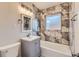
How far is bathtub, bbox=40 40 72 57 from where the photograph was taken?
4.47ft

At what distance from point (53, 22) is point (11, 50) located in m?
0.70

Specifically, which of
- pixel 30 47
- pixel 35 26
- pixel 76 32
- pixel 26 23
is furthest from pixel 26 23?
pixel 76 32

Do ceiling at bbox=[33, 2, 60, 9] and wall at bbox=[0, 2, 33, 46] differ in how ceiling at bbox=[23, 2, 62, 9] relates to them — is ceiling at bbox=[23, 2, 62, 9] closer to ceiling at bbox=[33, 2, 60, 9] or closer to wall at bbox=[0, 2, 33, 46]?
ceiling at bbox=[33, 2, 60, 9]

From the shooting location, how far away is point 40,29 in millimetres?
1412

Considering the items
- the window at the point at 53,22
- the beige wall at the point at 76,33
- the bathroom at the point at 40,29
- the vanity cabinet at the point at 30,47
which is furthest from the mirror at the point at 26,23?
the beige wall at the point at 76,33

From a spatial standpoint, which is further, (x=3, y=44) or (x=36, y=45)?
(x=36, y=45)

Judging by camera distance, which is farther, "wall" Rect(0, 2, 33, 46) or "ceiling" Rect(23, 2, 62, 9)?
"ceiling" Rect(23, 2, 62, 9)

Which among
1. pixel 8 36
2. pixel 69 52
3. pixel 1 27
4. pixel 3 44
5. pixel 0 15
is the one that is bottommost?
pixel 69 52

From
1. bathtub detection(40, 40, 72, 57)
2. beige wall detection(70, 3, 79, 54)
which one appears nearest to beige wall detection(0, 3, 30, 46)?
bathtub detection(40, 40, 72, 57)

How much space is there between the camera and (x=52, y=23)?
1.40 metres

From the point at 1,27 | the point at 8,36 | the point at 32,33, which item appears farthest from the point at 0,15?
the point at 32,33

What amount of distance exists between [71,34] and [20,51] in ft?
2.45

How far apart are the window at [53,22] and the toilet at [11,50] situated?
20.0 inches

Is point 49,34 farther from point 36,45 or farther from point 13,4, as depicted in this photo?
point 13,4
